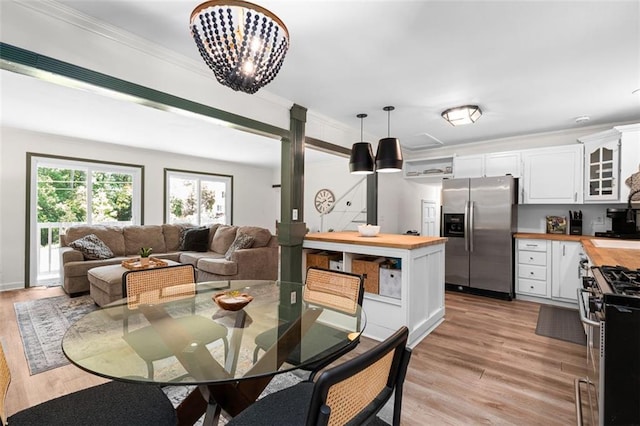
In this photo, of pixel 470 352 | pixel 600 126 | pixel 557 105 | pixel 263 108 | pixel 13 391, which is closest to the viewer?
pixel 13 391

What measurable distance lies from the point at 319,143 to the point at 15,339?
3.60 m

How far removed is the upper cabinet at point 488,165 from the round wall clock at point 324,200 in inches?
119

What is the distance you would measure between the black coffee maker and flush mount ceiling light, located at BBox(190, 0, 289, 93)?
4.68 meters

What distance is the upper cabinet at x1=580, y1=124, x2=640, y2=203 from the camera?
3555mm

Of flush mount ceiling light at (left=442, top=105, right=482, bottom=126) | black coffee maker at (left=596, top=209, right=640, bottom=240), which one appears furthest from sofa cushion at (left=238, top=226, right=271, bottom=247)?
black coffee maker at (left=596, top=209, right=640, bottom=240)

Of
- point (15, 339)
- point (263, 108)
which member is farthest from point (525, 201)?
point (15, 339)

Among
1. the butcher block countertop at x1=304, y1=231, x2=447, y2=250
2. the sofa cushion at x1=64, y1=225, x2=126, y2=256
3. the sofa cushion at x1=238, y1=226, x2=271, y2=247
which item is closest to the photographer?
the butcher block countertop at x1=304, y1=231, x2=447, y2=250

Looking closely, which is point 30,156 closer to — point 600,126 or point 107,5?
point 107,5

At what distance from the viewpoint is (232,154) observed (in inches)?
256

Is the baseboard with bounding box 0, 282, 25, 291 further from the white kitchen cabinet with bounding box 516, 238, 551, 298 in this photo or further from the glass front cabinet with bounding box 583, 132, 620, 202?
the glass front cabinet with bounding box 583, 132, 620, 202

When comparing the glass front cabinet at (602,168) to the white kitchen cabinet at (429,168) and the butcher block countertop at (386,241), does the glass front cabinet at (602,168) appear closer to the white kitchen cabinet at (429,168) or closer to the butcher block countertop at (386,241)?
the white kitchen cabinet at (429,168)

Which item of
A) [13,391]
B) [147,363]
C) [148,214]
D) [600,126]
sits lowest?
[13,391]

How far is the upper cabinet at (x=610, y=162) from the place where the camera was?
3.55m

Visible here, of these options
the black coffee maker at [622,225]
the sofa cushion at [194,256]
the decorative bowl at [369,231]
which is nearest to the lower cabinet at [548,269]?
the black coffee maker at [622,225]
